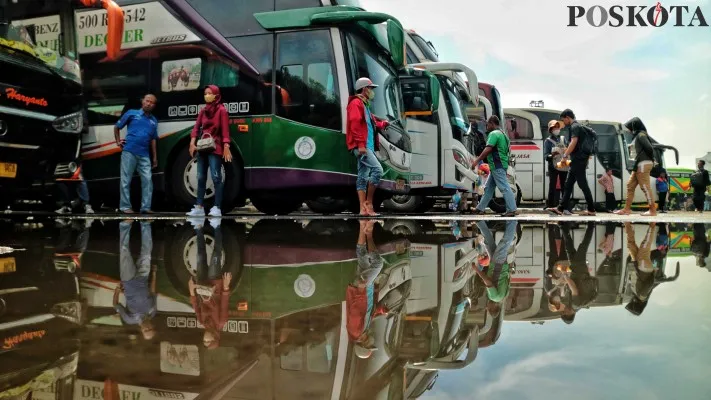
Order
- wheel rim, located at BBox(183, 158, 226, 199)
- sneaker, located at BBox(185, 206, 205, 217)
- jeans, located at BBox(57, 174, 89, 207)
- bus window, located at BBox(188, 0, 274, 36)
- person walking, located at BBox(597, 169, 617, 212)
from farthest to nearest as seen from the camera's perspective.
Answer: person walking, located at BBox(597, 169, 617, 212) → jeans, located at BBox(57, 174, 89, 207) → wheel rim, located at BBox(183, 158, 226, 199) → bus window, located at BBox(188, 0, 274, 36) → sneaker, located at BBox(185, 206, 205, 217)

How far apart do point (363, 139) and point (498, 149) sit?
Result: 254cm

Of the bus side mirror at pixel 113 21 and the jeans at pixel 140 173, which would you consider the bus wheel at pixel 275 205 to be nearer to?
the jeans at pixel 140 173

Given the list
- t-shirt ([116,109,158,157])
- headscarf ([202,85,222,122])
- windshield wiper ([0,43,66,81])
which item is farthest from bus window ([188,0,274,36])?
windshield wiper ([0,43,66,81])

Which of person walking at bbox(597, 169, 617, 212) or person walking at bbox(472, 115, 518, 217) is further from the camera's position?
person walking at bbox(597, 169, 617, 212)

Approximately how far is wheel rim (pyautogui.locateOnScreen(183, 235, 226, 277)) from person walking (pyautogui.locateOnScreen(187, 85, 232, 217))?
3.09 meters

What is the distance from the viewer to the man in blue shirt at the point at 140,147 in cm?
842

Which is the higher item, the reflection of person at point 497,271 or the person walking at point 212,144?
the person walking at point 212,144

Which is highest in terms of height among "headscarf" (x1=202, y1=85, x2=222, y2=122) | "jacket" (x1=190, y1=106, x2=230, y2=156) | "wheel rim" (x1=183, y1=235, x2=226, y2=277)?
"headscarf" (x1=202, y1=85, x2=222, y2=122)

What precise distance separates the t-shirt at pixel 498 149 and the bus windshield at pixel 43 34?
6362 millimetres

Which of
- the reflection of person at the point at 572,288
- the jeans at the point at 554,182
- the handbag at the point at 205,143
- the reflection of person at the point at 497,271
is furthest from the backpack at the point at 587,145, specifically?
the reflection of person at the point at 572,288

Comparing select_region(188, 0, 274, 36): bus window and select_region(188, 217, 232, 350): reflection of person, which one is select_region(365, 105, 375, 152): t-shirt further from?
select_region(188, 217, 232, 350): reflection of person

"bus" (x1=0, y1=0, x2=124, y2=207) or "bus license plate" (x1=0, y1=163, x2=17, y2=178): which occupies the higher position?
"bus" (x1=0, y1=0, x2=124, y2=207)

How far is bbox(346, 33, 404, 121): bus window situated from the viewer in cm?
862

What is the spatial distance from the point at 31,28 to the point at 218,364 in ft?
30.0
